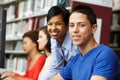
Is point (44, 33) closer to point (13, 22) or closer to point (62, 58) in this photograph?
point (62, 58)

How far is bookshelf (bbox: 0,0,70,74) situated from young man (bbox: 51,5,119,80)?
2.04 metres

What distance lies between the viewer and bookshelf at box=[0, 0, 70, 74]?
12.7 feet

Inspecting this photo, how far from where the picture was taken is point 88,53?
1.48 meters

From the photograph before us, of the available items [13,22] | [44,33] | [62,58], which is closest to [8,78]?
[62,58]

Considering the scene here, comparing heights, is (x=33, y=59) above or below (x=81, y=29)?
below

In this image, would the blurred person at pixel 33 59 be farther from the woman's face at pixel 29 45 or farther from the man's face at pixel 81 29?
the man's face at pixel 81 29

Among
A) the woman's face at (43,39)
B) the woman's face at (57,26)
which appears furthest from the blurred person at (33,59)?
the woman's face at (57,26)

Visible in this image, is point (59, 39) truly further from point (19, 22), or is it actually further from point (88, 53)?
point (19, 22)

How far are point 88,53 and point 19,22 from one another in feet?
10.2

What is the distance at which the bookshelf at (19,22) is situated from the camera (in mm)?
3878

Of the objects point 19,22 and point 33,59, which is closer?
point 33,59

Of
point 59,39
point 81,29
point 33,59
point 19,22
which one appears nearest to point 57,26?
point 59,39

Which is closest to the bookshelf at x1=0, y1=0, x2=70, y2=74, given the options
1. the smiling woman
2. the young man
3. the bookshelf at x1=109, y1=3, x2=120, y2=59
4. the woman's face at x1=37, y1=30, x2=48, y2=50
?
the bookshelf at x1=109, y1=3, x2=120, y2=59

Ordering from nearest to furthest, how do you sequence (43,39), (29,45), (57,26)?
(57,26) → (43,39) → (29,45)
